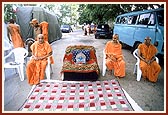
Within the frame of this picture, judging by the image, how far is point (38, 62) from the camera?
446cm

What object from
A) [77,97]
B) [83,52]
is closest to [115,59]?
[83,52]

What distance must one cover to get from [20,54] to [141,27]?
9.96 ft

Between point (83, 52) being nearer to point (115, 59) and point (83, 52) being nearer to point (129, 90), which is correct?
point (115, 59)

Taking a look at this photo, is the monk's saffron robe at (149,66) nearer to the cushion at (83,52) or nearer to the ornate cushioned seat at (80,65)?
the ornate cushioned seat at (80,65)

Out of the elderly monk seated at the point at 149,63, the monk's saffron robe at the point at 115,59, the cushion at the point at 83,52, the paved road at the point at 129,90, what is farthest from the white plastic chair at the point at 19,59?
the elderly monk seated at the point at 149,63

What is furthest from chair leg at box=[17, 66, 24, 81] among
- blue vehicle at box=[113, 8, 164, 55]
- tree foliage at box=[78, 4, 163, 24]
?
blue vehicle at box=[113, 8, 164, 55]

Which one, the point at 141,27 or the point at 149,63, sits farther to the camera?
the point at 141,27

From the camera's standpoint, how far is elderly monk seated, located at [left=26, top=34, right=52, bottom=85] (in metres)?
4.40

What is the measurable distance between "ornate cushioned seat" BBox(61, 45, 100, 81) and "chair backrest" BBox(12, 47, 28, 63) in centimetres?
85

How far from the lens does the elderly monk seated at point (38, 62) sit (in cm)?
440

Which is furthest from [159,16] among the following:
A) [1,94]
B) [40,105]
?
[1,94]

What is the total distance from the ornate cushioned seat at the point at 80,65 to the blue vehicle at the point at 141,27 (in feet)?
4.43

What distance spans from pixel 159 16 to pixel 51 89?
2746 millimetres

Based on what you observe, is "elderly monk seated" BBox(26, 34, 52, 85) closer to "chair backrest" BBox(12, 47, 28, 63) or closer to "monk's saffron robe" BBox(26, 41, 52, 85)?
"monk's saffron robe" BBox(26, 41, 52, 85)
